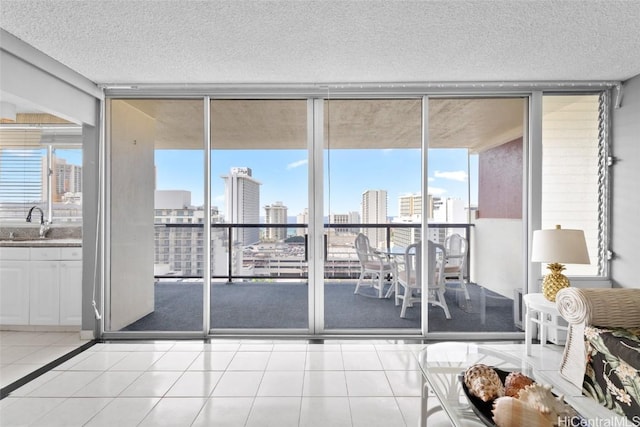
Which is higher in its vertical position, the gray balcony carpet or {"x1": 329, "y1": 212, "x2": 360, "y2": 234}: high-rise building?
{"x1": 329, "y1": 212, "x2": 360, "y2": 234}: high-rise building

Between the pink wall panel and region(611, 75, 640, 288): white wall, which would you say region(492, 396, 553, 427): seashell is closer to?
the pink wall panel

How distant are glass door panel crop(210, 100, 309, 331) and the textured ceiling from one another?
0.62 m

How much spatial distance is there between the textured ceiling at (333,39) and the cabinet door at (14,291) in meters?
2.09

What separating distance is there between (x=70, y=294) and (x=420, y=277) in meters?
3.66

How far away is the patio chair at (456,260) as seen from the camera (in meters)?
3.71

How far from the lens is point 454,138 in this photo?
3.76m

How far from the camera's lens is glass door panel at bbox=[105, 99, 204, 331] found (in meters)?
3.43

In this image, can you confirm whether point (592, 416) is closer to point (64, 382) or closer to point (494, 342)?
point (494, 342)

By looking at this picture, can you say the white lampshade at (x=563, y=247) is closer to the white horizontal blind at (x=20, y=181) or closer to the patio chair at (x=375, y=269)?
the patio chair at (x=375, y=269)

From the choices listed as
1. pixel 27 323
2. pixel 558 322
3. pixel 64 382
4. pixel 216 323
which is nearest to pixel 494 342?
pixel 558 322

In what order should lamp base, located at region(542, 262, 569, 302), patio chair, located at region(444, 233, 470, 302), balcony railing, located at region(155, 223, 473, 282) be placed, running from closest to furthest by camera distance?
lamp base, located at region(542, 262, 569, 302) < balcony railing, located at region(155, 223, 473, 282) < patio chair, located at region(444, 233, 470, 302)

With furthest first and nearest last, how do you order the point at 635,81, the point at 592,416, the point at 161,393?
the point at 635,81 → the point at 161,393 → the point at 592,416

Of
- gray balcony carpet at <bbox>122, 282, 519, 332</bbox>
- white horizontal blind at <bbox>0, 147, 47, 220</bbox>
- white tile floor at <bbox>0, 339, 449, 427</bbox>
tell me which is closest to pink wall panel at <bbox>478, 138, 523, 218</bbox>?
gray balcony carpet at <bbox>122, 282, 519, 332</bbox>

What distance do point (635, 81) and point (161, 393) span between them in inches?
190
